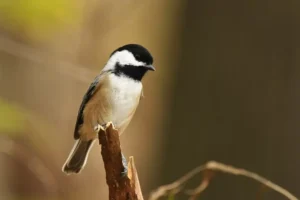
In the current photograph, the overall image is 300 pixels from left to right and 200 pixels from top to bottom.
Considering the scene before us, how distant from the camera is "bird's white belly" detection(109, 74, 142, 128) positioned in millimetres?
1157

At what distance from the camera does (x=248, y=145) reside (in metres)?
1.75

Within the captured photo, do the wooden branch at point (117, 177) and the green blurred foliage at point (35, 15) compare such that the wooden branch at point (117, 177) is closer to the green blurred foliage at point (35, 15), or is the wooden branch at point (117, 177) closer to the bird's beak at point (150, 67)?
the bird's beak at point (150, 67)

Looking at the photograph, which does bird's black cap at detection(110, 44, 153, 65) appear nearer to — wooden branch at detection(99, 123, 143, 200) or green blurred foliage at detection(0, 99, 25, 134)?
wooden branch at detection(99, 123, 143, 200)

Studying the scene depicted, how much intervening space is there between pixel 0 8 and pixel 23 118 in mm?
282

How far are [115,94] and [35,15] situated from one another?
12.5 inches

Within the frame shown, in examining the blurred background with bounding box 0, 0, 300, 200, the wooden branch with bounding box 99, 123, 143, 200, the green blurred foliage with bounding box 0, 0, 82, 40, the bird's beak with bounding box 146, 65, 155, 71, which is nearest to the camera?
the wooden branch with bounding box 99, 123, 143, 200

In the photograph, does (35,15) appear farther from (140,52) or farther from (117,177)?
(117,177)

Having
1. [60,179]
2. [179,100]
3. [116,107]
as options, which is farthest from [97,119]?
[60,179]

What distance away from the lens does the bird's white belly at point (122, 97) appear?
3.80 ft

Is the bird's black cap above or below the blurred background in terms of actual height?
above

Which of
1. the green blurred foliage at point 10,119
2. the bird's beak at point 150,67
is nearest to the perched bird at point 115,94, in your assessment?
the bird's beak at point 150,67

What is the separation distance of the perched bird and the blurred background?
0.17 m

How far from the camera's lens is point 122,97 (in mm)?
1162

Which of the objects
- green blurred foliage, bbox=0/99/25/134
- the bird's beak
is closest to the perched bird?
the bird's beak
